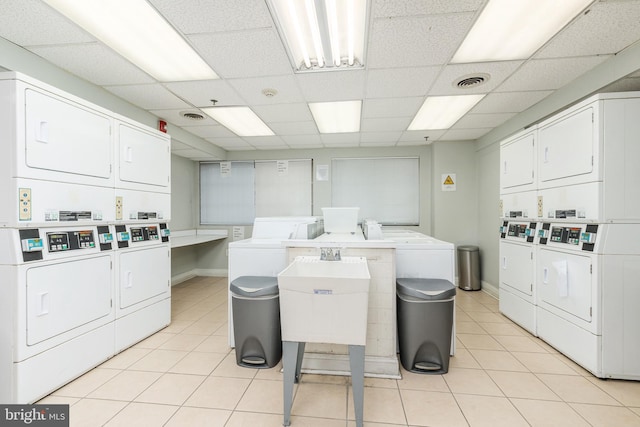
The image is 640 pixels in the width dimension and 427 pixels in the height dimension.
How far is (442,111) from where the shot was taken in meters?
3.56

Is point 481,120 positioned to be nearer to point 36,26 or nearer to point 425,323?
point 425,323

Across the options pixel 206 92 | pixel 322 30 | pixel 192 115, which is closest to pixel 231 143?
pixel 192 115

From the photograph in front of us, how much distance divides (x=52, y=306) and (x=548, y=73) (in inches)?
176

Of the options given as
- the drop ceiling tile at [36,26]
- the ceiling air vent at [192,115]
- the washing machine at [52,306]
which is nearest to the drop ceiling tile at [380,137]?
the ceiling air vent at [192,115]

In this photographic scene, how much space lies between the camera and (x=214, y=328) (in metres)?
3.15

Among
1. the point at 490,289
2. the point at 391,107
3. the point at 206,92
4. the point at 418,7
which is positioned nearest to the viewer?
the point at 418,7

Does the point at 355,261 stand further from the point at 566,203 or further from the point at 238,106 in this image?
the point at 238,106

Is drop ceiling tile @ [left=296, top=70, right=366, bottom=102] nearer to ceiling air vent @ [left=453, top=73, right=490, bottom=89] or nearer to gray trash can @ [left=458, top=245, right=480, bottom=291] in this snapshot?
ceiling air vent @ [left=453, top=73, right=490, bottom=89]

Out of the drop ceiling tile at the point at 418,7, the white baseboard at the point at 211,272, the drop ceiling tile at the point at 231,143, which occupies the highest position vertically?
the drop ceiling tile at the point at 418,7

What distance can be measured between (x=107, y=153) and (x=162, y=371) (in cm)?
190

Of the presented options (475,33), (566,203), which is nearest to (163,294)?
(475,33)

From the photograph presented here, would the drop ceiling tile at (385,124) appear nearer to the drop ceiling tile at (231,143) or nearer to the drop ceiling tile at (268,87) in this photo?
the drop ceiling tile at (268,87)

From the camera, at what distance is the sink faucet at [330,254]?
2.11 meters

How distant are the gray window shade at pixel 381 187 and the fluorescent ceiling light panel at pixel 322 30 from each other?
3.01 m
